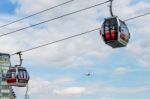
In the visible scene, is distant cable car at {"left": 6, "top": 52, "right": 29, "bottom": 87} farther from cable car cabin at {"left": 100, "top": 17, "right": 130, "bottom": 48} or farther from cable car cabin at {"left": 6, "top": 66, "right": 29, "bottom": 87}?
cable car cabin at {"left": 100, "top": 17, "right": 130, "bottom": 48}

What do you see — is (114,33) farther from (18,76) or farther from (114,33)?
(18,76)

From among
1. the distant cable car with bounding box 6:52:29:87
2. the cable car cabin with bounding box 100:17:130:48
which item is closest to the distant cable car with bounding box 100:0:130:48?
the cable car cabin with bounding box 100:17:130:48

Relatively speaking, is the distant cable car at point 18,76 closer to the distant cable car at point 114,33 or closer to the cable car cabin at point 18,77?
the cable car cabin at point 18,77

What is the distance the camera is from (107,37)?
36.2 metres

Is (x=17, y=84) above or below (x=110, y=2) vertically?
below

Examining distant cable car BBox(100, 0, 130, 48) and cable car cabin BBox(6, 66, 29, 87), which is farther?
cable car cabin BBox(6, 66, 29, 87)

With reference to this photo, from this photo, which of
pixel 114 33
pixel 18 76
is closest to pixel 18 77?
pixel 18 76

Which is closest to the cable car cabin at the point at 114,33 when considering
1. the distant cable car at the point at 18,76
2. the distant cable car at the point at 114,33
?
the distant cable car at the point at 114,33

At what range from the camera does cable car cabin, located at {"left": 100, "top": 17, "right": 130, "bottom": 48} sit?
35.9 metres

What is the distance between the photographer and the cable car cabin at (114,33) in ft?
118

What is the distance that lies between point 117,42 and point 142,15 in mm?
2698

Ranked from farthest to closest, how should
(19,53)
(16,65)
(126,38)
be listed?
(16,65) → (19,53) → (126,38)

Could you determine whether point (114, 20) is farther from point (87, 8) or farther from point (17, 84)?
point (17, 84)

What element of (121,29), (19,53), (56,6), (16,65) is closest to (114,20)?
(121,29)
